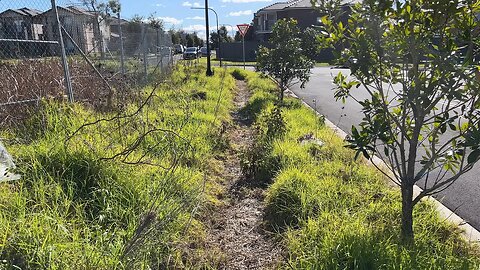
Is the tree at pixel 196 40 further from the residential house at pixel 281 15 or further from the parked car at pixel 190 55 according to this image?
the parked car at pixel 190 55

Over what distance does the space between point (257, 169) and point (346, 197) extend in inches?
55.7

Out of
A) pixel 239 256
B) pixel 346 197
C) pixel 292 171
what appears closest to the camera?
pixel 239 256

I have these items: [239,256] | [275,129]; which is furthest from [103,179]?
[275,129]

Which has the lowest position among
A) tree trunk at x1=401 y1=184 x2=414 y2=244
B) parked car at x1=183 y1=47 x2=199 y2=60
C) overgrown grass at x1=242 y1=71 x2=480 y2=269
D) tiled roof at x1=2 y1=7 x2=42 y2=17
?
overgrown grass at x1=242 y1=71 x2=480 y2=269

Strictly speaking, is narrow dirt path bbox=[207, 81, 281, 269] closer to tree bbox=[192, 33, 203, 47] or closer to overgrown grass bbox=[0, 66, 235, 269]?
overgrown grass bbox=[0, 66, 235, 269]

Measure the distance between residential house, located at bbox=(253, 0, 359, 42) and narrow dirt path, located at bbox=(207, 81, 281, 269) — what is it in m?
38.6

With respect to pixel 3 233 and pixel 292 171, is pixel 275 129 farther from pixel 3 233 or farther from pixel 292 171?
pixel 3 233

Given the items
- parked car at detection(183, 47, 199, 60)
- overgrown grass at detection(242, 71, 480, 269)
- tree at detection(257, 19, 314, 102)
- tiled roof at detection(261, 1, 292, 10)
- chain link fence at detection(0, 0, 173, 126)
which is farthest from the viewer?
tiled roof at detection(261, 1, 292, 10)

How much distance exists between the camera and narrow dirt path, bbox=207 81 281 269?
306 centimetres

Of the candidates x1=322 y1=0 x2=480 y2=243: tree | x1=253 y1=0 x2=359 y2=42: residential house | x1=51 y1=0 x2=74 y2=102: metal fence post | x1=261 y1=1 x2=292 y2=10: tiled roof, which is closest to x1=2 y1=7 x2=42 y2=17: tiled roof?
x1=51 y1=0 x2=74 y2=102: metal fence post

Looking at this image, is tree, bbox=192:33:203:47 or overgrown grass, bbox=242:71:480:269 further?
tree, bbox=192:33:203:47

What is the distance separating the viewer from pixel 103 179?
3.43 metres

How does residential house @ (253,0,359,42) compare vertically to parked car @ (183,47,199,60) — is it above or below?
above

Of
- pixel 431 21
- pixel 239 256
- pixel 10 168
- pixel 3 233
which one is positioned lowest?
pixel 239 256
